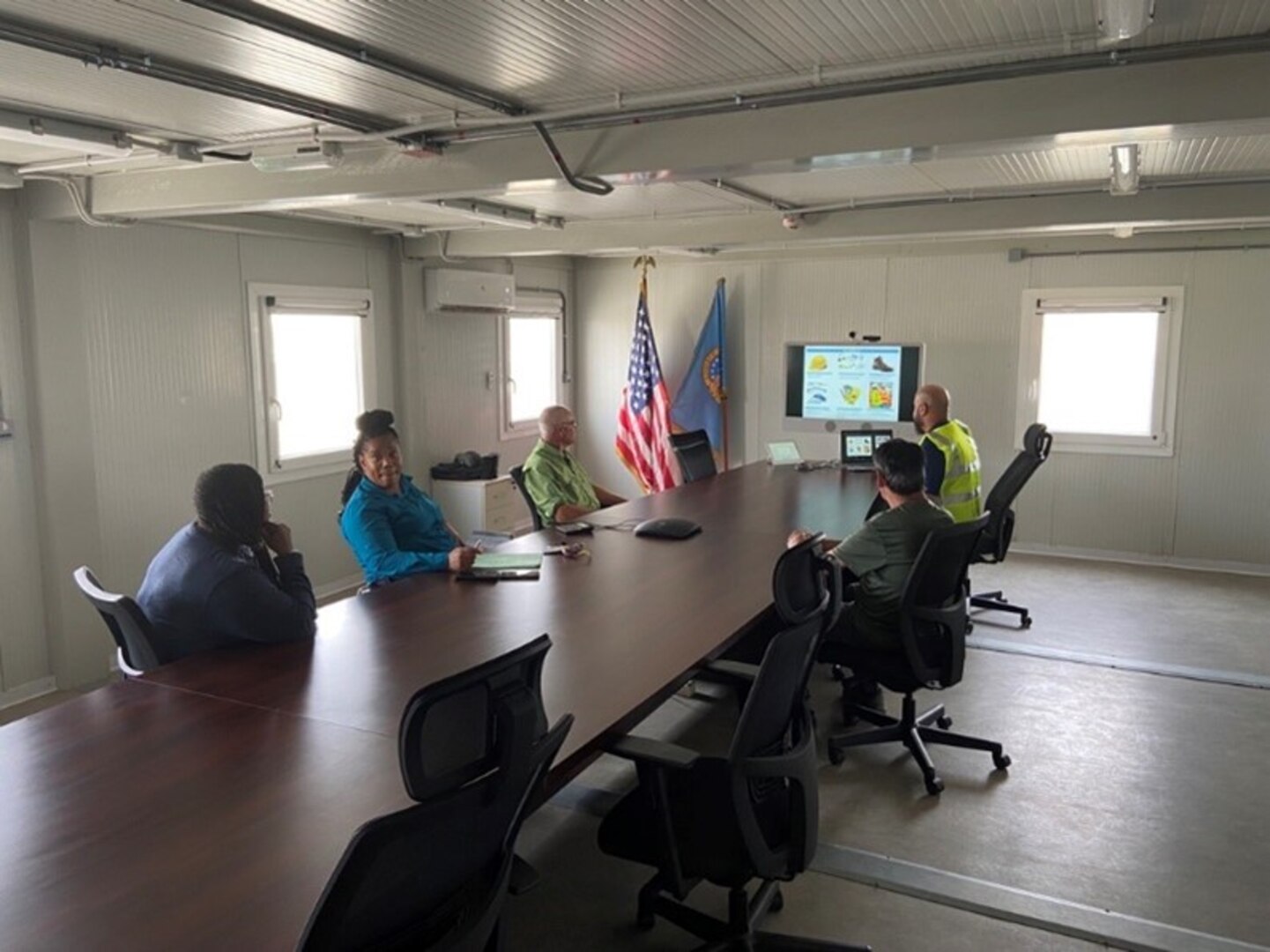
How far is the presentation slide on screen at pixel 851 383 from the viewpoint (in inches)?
263

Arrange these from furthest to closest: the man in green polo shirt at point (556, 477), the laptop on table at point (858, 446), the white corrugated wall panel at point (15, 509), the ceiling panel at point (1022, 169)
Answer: the laptop on table at point (858, 446) < the man in green polo shirt at point (556, 477) < the white corrugated wall panel at point (15, 509) < the ceiling panel at point (1022, 169)

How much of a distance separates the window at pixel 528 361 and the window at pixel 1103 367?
3736 mm

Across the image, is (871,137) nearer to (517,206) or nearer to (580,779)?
(580,779)

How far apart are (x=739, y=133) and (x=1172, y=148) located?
6.65 ft

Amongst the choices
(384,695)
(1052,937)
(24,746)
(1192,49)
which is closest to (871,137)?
(1192,49)

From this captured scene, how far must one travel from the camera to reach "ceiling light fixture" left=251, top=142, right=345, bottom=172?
334cm

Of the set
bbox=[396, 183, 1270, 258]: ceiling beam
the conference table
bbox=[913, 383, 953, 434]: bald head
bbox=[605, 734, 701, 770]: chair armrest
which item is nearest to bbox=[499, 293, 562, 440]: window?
bbox=[396, 183, 1270, 258]: ceiling beam

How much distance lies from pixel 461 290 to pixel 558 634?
441 cm

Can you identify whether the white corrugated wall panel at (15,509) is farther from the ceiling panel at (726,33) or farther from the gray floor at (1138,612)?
the gray floor at (1138,612)

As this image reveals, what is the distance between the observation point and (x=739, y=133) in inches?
117

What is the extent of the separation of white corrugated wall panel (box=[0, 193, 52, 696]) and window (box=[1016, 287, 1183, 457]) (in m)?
6.15

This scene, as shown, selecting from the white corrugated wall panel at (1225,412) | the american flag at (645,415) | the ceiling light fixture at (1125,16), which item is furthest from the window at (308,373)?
the white corrugated wall panel at (1225,412)

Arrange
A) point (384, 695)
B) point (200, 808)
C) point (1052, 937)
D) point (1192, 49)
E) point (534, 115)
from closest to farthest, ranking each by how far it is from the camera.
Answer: point (200, 808), point (384, 695), point (1192, 49), point (1052, 937), point (534, 115)

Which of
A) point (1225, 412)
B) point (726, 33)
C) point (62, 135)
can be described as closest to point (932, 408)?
point (1225, 412)
